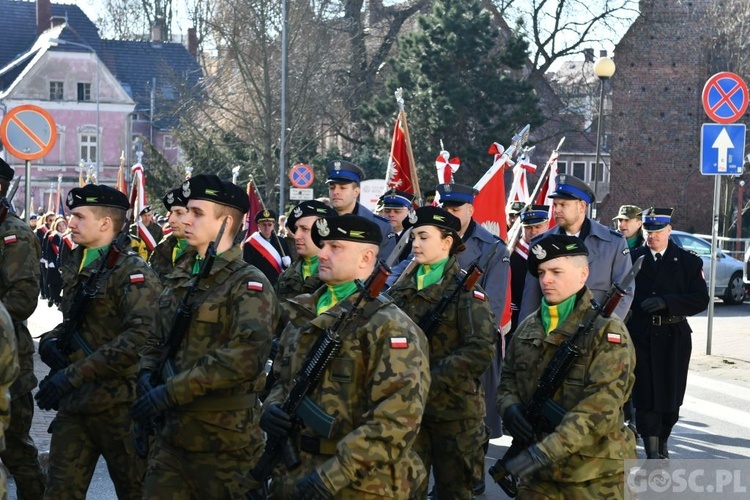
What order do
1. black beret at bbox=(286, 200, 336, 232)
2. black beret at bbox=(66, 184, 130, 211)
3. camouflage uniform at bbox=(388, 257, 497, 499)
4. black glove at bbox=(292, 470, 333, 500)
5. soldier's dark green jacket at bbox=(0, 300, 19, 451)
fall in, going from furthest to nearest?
black beret at bbox=(286, 200, 336, 232) < black beret at bbox=(66, 184, 130, 211) < camouflage uniform at bbox=(388, 257, 497, 499) < black glove at bbox=(292, 470, 333, 500) < soldier's dark green jacket at bbox=(0, 300, 19, 451)

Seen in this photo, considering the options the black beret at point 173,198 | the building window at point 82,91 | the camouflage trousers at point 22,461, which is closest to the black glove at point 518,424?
the black beret at point 173,198

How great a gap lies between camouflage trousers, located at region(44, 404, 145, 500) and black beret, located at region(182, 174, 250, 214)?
1.42 m

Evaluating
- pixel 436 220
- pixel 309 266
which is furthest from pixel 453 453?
pixel 309 266

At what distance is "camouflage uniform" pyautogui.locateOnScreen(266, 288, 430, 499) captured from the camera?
4.47m

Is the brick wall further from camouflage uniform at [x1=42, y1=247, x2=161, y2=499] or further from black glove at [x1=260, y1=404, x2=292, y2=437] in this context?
black glove at [x1=260, y1=404, x2=292, y2=437]

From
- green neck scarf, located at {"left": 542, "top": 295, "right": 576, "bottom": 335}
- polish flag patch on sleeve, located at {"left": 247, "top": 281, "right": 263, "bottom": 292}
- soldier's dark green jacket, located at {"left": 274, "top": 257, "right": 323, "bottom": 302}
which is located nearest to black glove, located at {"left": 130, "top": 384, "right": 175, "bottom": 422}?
polish flag patch on sleeve, located at {"left": 247, "top": 281, "right": 263, "bottom": 292}

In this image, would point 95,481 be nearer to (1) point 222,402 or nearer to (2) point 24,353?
(2) point 24,353

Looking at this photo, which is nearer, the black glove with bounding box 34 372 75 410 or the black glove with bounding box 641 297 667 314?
the black glove with bounding box 34 372 75 410

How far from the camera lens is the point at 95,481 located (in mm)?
8641

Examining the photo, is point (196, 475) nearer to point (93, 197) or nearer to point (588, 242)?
point (93, 197)

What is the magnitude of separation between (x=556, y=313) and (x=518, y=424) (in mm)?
577

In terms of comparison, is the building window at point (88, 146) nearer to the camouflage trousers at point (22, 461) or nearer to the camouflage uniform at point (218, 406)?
the camouflage trousers at point (22, 461)

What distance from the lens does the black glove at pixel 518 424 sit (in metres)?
5.44

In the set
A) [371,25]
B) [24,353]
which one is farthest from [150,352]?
[371,25]
